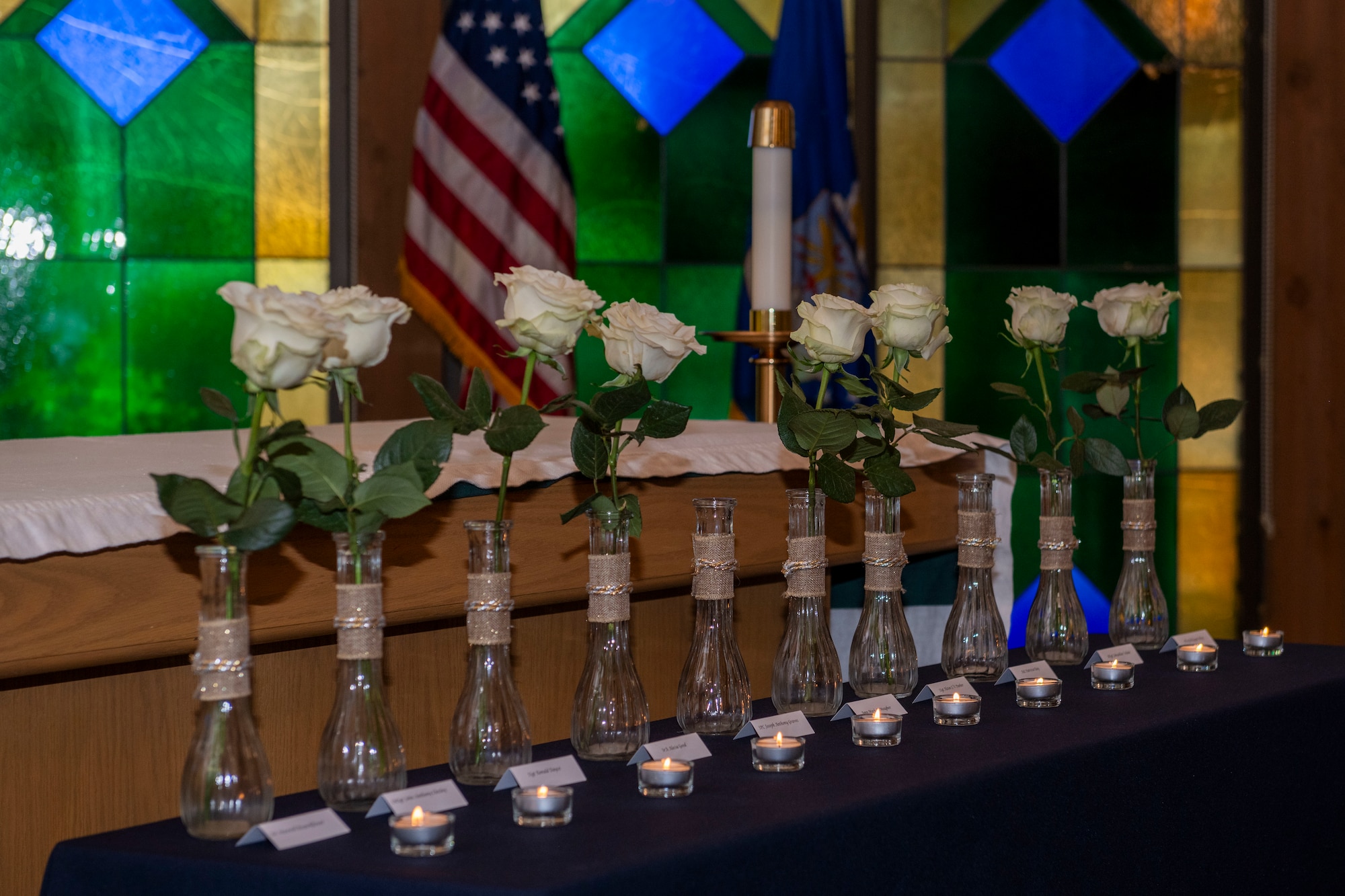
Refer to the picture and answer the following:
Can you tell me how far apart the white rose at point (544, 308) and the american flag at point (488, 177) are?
1.97 m

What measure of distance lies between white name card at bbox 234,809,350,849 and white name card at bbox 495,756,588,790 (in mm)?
121

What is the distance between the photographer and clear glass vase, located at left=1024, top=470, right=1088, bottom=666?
4.56ft

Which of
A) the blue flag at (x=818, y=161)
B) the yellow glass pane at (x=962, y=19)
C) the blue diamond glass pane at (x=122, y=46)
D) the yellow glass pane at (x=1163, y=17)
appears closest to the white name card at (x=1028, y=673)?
the blue flag at (x=818, y=161)

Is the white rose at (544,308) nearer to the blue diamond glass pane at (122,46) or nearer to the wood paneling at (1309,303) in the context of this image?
the blue diamond glass pane at (122,46)

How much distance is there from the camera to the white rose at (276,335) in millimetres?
846

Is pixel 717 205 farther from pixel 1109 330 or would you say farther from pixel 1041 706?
pixel 1041 706

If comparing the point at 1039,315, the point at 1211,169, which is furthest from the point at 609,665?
the point at 1211,169

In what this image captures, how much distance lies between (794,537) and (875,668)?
163 millimetres

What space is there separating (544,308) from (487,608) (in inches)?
8.1

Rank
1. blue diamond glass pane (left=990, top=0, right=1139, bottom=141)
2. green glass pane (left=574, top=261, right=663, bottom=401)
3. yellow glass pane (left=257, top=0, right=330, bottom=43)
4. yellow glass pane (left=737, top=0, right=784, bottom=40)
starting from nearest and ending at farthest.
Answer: yellow glass pane (left=257, top=0, right=330, bottom=43) → green glass pane (left=574, top=261, right=663, bottom=401) → yellow glass pane (left=737, top=0, right=784, bottom=40) → blue diamond glass pane (left=990, top=0, right=1139, bottom=141)

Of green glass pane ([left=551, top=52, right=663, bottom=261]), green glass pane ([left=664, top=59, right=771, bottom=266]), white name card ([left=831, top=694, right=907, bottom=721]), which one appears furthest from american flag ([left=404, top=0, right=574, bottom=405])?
white name card ([left=831, top=694, right=907, bottom=721])

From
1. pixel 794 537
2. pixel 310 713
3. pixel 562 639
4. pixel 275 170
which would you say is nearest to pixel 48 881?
pixel 310 713

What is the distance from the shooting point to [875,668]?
1261 millimetres

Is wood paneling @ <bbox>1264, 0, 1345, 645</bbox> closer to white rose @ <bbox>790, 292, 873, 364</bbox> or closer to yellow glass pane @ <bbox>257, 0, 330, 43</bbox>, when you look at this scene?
yellow glass pane @ <bbox>257, 0, 330, 43</bbox>
